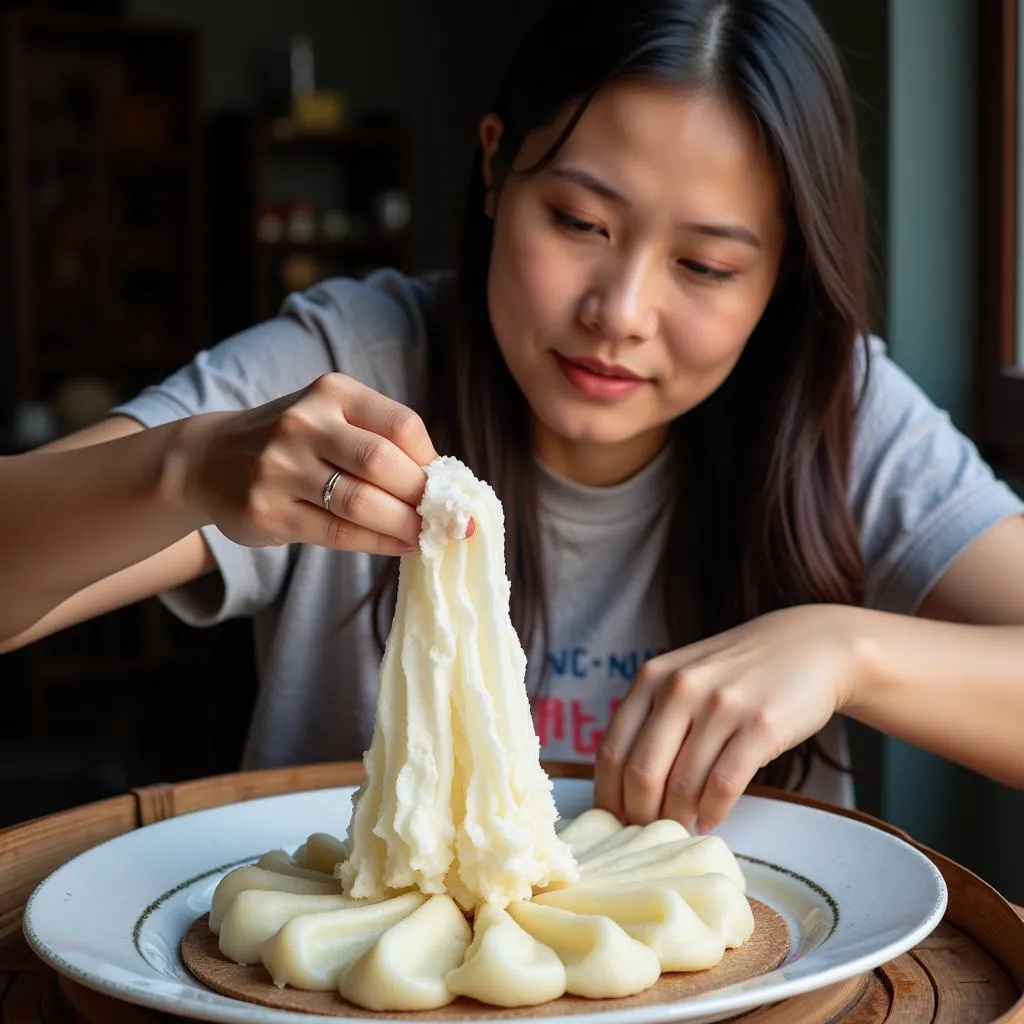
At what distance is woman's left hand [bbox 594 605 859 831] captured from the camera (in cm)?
103

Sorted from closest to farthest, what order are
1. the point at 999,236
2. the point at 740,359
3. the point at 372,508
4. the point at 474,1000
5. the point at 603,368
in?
the point at 474,1000
the point at 372,508
the point at 603,368
the point at 740,359
the point at 999,236

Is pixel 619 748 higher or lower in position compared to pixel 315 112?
lower

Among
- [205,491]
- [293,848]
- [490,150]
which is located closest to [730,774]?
[293,848]

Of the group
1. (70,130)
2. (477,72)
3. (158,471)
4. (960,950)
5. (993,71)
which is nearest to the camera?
(960,950)

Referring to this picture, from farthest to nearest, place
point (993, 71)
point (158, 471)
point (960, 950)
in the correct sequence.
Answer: point (993, 71) → point (158, 471) → point (960, 950)

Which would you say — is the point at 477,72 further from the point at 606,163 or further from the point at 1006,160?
the point at 606,163

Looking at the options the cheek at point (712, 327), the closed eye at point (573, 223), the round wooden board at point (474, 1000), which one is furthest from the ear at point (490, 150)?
the round wooden board at point (474, 1000)

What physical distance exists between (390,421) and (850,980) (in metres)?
0.45

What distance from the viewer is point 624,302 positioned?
1.23m

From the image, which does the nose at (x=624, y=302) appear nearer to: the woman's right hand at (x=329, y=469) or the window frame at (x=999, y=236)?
the woman's right hand at (x=329, y=469)

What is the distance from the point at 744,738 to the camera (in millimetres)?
1035

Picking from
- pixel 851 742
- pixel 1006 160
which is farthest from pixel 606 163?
pixel 851 742

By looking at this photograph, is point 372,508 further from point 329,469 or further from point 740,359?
point 740,359

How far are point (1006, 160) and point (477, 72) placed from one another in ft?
14.0
